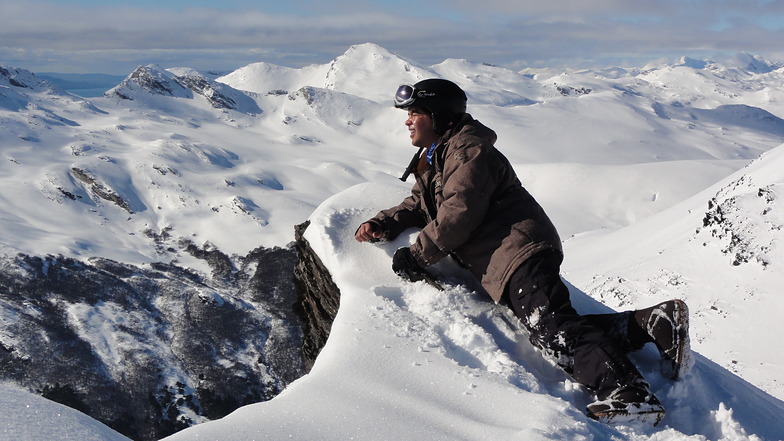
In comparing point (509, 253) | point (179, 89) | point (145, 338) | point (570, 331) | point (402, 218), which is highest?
point (509, 253)

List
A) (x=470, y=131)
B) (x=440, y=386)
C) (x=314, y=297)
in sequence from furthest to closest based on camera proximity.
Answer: (x=314, y=297) < (x=470, y=131) < (x=440, y=386)

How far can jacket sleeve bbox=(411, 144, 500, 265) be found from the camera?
430 centimetres

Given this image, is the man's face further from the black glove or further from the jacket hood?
the black glove

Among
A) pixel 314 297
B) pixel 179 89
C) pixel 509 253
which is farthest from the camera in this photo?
pixel 179 89

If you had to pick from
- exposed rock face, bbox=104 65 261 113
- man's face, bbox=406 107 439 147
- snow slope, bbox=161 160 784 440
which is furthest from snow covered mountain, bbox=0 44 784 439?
man's face, bbox=406 107 439 147

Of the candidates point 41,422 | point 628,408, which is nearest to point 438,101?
point 628,408

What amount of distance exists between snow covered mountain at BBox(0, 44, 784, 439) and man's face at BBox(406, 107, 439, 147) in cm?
124

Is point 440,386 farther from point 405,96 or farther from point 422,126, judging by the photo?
point 405,96

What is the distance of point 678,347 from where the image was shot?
11.9 ft

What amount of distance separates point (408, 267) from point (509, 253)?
37.7 inches

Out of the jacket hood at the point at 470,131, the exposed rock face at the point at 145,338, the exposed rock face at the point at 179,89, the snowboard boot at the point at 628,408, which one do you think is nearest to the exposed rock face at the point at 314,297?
the jacket hood at the point at 470,131

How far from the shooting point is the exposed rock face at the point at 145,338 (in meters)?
44.9

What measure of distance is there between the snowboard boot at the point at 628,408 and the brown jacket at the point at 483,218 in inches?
47.2

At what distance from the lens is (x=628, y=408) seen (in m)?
3.16
